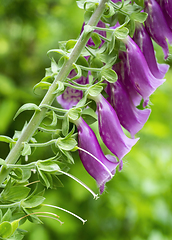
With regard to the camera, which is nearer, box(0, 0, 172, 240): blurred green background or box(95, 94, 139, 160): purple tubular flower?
box(95, 94, 139, 160): purple tubular flower

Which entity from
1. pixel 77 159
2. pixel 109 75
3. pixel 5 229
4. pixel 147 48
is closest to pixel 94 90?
pixel 109 75

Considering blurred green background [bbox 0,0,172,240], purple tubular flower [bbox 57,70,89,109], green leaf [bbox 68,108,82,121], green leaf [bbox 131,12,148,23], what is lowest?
blurred green background [bbox 0,0,172,240]

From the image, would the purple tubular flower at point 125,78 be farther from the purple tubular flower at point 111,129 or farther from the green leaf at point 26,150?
the green leaf at point 26,150

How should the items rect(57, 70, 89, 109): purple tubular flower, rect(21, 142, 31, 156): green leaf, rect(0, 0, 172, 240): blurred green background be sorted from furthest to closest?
rect(0, 0, 172, 240): blurred green background
rect(57, 70, 89, 109): purple tubular flower
rect(21, 142, 31, 156): green leaf

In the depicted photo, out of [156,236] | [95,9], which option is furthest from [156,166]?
[95,9]

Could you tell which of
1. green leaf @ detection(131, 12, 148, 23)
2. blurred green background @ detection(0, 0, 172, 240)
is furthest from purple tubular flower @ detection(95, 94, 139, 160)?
blurred green background @ detection(0, 0, 172, 240)

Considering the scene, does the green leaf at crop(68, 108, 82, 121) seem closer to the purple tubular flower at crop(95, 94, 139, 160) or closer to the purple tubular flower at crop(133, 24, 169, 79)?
the purple tubular flower at crop(95, 94, 139, 160)
